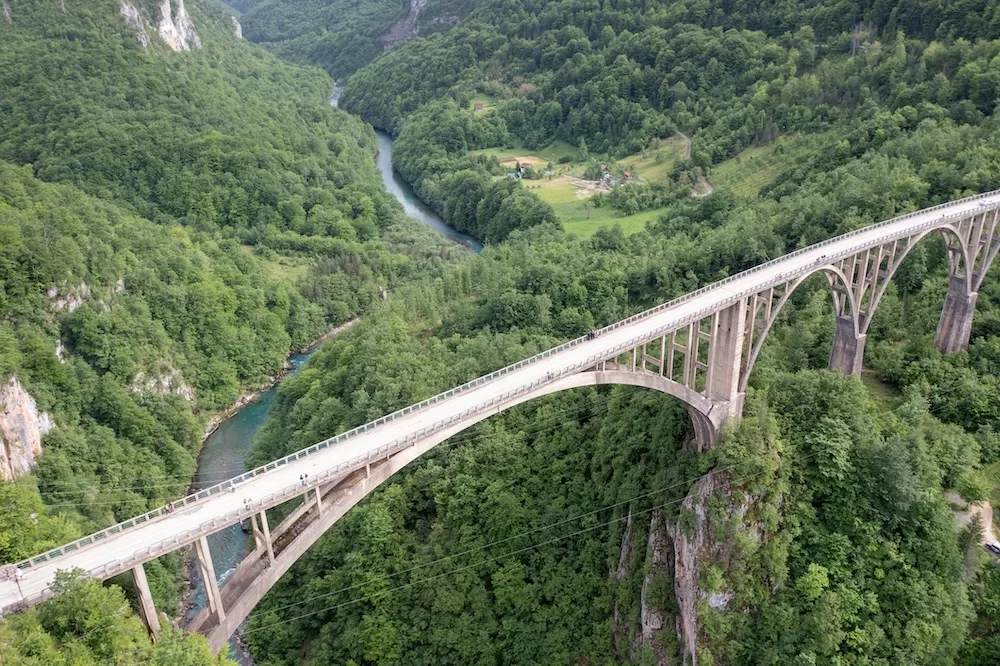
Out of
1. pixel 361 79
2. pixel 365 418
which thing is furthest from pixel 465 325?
pixel 361 79

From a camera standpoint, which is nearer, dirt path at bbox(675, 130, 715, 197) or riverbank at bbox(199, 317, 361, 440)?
riverbank at bbox(199, 317, 361, 440)

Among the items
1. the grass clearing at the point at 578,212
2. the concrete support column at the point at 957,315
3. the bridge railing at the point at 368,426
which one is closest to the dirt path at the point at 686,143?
the grass clearing at the point at 578,212

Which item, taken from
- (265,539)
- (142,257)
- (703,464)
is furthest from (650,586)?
(142,257)

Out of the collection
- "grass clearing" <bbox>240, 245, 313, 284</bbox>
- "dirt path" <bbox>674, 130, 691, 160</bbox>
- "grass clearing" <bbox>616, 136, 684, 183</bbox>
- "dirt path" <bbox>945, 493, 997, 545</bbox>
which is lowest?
"dirt path" <bbox>945, 493, 997, 545</bbox>

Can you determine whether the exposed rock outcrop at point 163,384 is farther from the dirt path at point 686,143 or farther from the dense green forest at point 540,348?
the dirt path at point 686,143

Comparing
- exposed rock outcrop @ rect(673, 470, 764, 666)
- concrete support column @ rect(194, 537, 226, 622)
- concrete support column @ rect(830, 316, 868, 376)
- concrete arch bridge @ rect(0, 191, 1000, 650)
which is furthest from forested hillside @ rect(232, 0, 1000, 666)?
concrete support column @ rect(194, 537, 226, 622)

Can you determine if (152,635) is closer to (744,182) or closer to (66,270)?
(66,270)

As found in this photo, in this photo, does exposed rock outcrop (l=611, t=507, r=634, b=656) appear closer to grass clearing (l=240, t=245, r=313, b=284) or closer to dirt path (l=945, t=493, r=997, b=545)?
dirt path (l=945, t=493, r=997, b=545)

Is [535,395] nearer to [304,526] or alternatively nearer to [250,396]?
[304,526]
